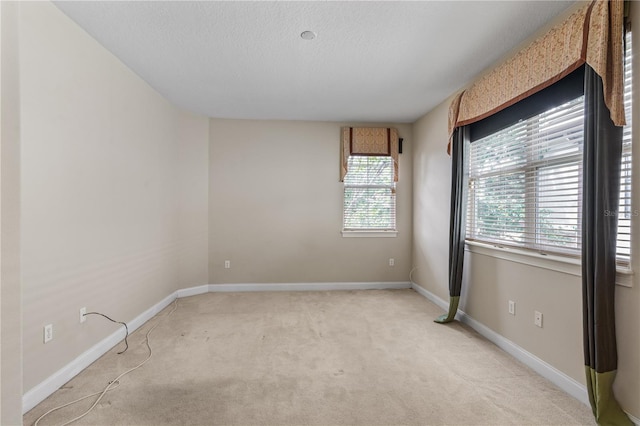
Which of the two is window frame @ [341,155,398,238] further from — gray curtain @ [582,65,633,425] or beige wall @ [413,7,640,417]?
gray curtain @ [582,65,633,425]

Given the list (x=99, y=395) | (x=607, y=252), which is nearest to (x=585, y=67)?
(x=607, y=252)

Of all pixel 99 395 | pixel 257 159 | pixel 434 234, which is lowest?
pixel 99 395

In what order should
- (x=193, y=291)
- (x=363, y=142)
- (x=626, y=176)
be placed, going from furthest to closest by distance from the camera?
1. (x=363, y=142)
2. (x=193, y=291)
3. (x=626, y=176)

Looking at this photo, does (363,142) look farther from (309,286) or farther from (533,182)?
(533,182)

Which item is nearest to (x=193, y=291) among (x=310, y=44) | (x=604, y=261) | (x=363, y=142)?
(x=363, y=142)

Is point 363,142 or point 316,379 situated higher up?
point 363,142

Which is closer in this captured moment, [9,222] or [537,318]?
[9,222]

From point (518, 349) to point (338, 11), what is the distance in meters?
2.91

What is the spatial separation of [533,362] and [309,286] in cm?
283

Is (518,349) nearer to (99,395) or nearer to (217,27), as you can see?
(99,395)

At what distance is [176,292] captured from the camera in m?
4.00

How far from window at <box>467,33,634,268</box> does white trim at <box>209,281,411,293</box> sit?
1.78m

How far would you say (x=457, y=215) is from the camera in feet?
10.0

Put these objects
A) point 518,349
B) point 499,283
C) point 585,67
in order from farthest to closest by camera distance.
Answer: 1. point 499,283
2. point 518,349
3. point 585,67
